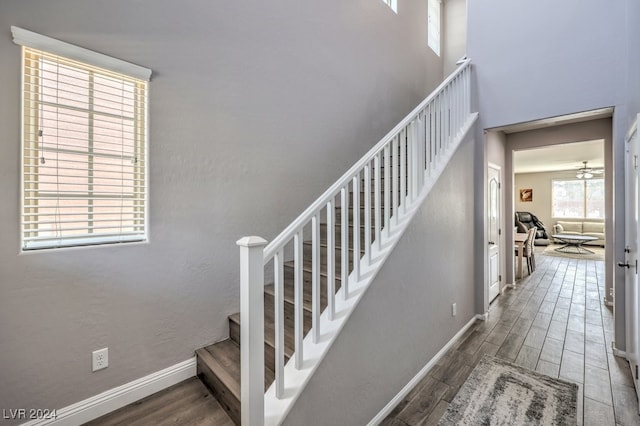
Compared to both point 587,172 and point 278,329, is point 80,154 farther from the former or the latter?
point 587,172

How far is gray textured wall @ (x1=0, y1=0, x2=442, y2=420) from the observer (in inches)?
62.2

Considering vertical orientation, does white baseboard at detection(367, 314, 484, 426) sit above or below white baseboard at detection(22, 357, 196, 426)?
below

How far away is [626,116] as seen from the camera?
2.69 metres

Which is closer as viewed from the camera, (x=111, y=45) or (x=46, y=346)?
(x=46, y=346)

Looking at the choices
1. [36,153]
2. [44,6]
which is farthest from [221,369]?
[44,6]

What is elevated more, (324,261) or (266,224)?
(266,224)

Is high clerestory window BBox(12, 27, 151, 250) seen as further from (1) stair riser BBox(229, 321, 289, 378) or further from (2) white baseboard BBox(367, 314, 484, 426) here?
(2) white baseboard BBox(367, 314, 484, 426)

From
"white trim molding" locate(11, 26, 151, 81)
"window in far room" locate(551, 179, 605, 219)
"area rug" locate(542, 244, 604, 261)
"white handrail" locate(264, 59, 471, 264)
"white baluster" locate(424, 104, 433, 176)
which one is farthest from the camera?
"window in far room" locate(551, 179, 605, 219)

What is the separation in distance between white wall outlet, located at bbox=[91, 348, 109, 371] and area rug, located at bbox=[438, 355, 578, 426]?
2.28 metres

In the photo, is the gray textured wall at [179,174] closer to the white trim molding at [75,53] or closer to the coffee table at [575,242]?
the white trim molding at [75,53]

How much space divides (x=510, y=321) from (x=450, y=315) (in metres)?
1.25

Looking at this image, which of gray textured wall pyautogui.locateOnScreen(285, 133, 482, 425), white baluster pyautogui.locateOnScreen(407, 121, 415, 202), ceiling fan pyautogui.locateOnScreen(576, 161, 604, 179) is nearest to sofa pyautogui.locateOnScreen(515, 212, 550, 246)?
ceiling fan pyautogui.locateOnScreen(576, 161, 604, 179)

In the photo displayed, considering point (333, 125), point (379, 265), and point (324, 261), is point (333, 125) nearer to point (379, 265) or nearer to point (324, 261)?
point (324, 261)

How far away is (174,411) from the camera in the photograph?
1835mm
